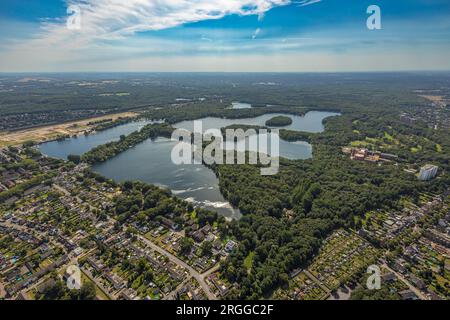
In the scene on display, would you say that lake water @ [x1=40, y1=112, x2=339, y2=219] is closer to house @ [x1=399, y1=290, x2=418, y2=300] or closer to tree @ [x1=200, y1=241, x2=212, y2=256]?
tree @ [x1=200, y1=241, x2=212, y2=256]

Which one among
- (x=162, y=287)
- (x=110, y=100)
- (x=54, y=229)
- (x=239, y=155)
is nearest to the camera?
(x=162, y=287)

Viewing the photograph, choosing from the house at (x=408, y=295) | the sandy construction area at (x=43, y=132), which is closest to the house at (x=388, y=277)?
the house at (x=408, y=295)

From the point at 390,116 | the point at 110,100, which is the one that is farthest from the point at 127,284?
the point at 110,100

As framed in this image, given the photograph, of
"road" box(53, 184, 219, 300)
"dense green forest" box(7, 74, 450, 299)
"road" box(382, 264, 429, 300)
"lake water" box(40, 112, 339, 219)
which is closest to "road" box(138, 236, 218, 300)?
"road" box(53, 184, 219, 300)

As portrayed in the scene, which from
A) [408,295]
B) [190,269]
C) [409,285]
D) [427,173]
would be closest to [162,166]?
[190,269]

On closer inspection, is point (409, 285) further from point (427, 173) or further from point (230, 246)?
point (427, 173)
